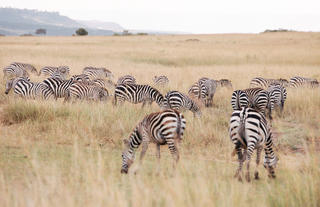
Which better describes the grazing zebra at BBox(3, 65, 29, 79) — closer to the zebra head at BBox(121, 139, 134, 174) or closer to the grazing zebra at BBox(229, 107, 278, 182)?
the zebra head at BBox(121, 139, 134, 174)

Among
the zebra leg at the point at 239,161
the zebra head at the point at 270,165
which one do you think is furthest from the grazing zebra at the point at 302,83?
the zebra leg at the point at 239,161

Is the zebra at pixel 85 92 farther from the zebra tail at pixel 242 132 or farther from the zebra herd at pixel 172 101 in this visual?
the zebra tail at pixel 242 132

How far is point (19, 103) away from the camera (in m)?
11.2

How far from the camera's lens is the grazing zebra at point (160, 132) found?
23.9 feet

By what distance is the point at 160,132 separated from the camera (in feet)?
24.2

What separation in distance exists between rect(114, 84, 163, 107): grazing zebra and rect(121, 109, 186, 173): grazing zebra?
18.8ft

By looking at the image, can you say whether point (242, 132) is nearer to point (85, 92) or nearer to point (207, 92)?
point (85, 92)

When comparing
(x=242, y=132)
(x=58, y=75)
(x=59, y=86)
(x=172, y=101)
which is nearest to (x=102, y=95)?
(x=59, y=86)

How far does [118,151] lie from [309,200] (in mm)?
4943

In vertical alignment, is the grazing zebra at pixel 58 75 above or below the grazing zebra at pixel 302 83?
below

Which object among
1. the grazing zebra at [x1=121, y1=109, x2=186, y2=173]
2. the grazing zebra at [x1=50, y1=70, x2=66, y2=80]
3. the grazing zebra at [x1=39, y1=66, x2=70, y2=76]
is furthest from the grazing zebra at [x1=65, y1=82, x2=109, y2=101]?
the grazing zebra at [x1=121, y1=109, x2=186, y2=173]

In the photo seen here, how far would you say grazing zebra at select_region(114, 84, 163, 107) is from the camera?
13500 millimetres

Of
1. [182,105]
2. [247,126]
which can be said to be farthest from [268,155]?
[182,105]

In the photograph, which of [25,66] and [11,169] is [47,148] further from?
[25,66]
